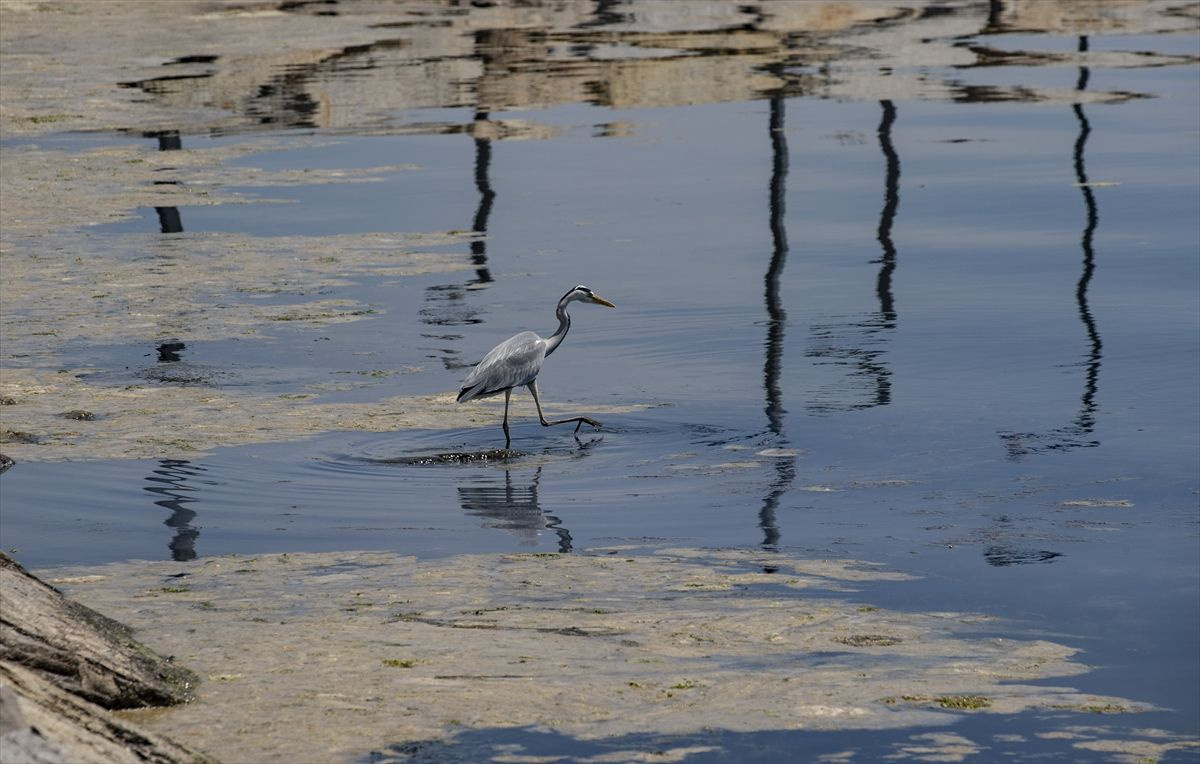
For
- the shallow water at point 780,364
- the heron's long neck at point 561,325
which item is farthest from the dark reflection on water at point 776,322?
the heron's long neck at point 561,325

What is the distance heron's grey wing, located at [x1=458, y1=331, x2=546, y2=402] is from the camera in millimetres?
10539

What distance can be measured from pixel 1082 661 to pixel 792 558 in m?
1.66

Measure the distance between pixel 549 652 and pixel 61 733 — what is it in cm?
211

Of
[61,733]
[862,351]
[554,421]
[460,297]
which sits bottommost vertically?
[554,421]

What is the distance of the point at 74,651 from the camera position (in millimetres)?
5629

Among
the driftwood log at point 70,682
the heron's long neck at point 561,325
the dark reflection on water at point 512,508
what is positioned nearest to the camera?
the driftwood log at point 70,682

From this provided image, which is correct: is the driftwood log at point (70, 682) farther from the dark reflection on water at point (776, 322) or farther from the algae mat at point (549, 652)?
the dark reflection on water at point (776, 322)

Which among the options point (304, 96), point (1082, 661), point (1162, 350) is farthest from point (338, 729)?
point (304, 96)

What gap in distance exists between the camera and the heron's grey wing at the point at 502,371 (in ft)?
34.6

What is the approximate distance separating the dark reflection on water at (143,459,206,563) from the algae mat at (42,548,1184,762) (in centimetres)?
33

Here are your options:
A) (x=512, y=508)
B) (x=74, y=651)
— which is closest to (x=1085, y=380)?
(x=512, y=508)

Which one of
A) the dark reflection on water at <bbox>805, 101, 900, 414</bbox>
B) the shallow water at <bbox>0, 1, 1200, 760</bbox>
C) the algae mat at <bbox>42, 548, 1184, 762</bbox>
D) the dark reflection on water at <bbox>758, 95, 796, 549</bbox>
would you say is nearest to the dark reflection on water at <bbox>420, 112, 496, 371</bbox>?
the shallow water at <bbox>0, 1, 1200, 760</bbox>

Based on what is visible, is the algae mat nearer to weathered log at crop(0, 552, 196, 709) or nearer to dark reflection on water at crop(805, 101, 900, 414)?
weathered log at crop(0, 552, 196, 709)

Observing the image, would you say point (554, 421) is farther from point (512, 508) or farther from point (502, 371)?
point (512, 508)
